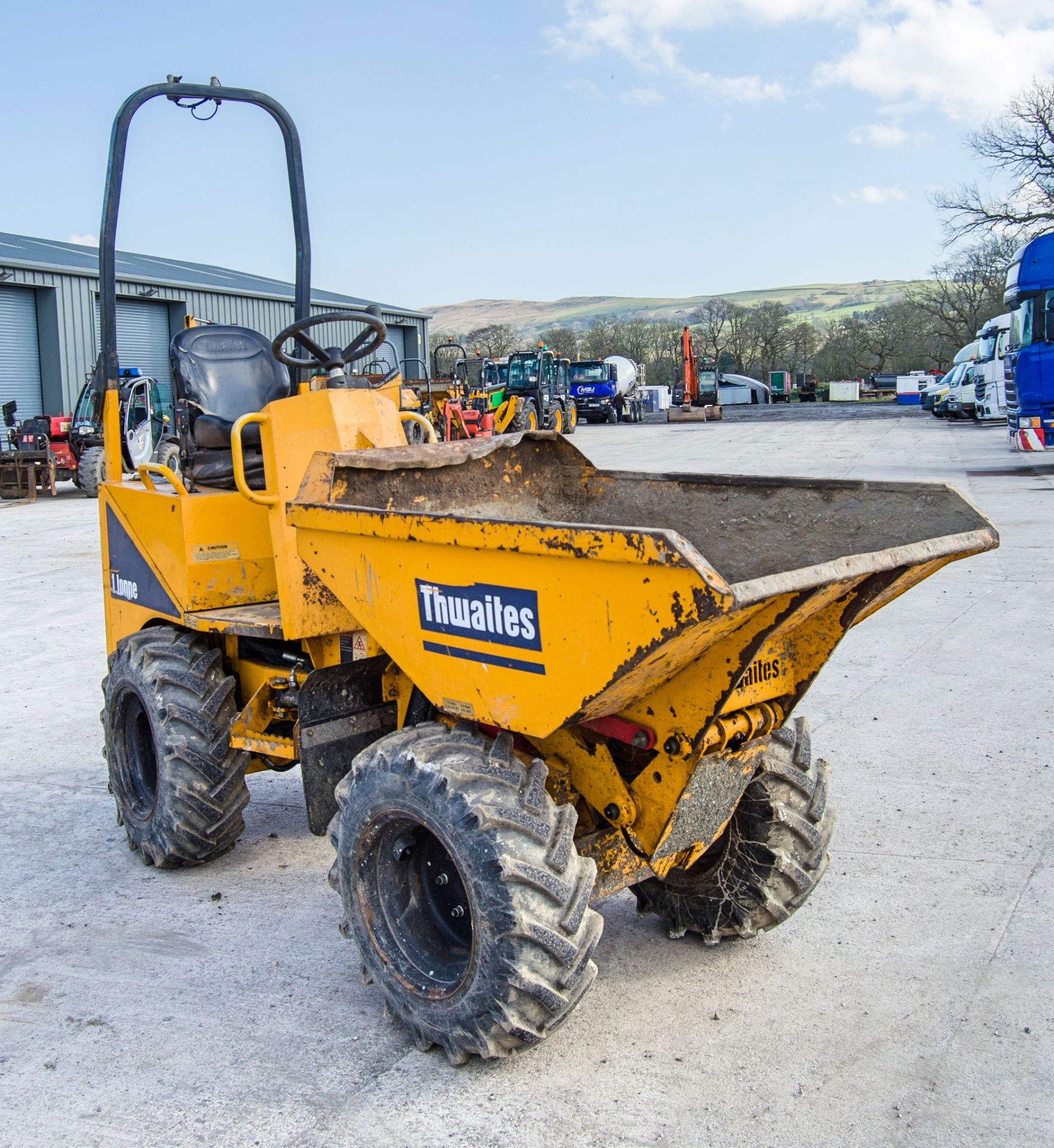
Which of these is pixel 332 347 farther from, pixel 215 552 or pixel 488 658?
pixel 488 658

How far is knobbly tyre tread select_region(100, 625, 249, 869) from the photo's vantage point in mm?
4102

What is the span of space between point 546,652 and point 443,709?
0.50 m

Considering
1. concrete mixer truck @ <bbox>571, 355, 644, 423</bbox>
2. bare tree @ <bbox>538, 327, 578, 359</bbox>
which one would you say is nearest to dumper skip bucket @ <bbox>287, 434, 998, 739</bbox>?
concrete mixer truck @ <bbox>571, 355, 644, 423</bbox>

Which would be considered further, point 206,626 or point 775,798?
point 206,626

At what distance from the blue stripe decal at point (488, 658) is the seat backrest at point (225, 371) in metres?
1.93

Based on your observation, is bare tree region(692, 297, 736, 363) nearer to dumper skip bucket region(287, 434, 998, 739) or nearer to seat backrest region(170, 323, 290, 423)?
seat backrest region(170, 323, 290, 423)

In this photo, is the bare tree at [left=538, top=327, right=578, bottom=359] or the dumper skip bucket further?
the bare tree at [left=538, top=327, right=578, bottom=359]

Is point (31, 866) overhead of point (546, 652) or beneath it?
beneath

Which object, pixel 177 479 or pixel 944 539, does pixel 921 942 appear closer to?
pixel 944 539

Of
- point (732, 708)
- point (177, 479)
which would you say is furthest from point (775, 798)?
point (177, 479)

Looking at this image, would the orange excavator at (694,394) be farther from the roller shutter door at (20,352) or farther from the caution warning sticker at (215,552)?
the caution warning sticker at (215,552)

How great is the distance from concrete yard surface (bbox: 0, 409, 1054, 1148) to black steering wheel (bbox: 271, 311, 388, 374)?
1948 mm

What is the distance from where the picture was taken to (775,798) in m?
3.54

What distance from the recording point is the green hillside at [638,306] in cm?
14038
